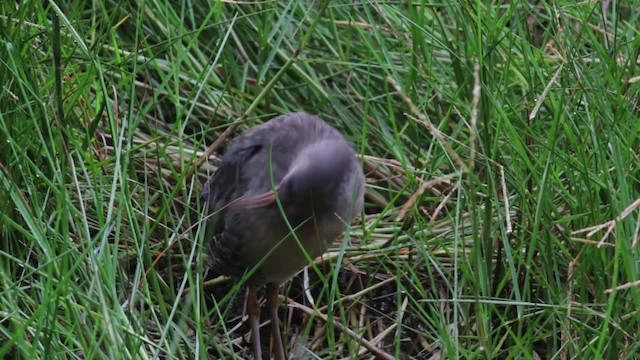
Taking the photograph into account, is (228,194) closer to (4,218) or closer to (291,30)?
(4,218)

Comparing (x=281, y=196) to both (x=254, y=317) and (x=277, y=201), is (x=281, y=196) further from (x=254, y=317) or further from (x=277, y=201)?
(x=254, y=317)

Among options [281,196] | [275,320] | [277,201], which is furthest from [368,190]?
[277,201]

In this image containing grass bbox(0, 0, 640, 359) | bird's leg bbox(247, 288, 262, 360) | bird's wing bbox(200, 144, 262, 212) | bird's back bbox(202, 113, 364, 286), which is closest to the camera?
grass bbox(0, 0, 640, 359)

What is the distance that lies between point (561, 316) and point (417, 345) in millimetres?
822

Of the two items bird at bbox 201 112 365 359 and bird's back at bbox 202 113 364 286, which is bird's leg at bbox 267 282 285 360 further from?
bird's back at bbox 202 113 364 286

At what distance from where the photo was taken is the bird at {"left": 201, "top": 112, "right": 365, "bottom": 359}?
272cm

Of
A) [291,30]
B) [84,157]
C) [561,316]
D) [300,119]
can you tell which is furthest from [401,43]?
[561,316]

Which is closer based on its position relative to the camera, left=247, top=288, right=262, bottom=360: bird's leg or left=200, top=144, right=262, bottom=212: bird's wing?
left=200, top=144, right=262, bottom=212: bird's wing

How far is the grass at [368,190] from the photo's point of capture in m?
2.53

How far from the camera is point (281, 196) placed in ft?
9.13

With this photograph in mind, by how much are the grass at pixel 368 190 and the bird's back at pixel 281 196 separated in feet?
0.40

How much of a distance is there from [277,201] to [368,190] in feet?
4.76

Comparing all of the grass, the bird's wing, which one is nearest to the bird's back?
the bird's wing

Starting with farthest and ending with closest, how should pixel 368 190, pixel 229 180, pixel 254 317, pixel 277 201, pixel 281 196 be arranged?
1. pixel 368 190
2. pixel 254 317
3. pixel 229 180
4. pixel 281 196
5. pixel 277 201
